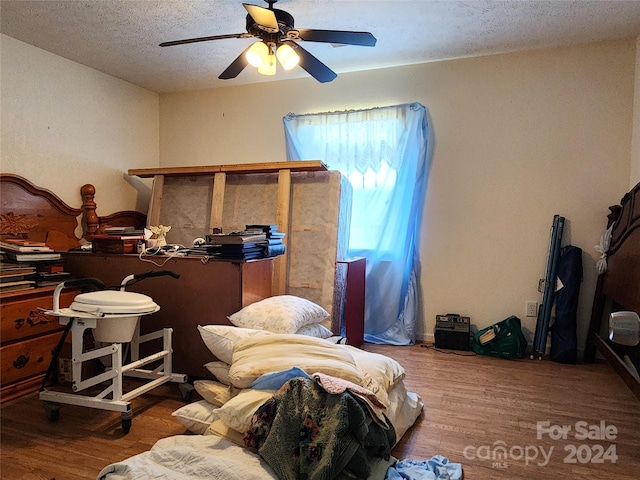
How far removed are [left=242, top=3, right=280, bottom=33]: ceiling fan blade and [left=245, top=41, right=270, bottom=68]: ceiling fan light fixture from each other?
0.63 ft

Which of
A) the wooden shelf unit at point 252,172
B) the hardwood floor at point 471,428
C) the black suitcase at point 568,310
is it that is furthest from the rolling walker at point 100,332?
the black suitcase at point 568,310

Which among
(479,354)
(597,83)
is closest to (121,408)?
(479,354)

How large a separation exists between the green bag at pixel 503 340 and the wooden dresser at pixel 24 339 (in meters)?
3.08

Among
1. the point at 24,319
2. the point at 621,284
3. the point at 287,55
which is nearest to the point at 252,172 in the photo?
the point at 287,55

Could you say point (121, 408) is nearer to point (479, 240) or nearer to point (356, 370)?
point (356, 370)

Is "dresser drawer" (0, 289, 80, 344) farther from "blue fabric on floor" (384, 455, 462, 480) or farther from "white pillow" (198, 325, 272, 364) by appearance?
"blue fabric on floor" (384, 455, 462, 480)

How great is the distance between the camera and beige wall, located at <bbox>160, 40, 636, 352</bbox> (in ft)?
10.7

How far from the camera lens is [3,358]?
8.00 ft

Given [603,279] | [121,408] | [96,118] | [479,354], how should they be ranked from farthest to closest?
[96,118]
[479,354]
[603,279]
[121,408]

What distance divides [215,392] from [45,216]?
2272 mm

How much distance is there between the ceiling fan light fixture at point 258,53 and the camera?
245 cm

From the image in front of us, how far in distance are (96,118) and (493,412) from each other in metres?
3.95

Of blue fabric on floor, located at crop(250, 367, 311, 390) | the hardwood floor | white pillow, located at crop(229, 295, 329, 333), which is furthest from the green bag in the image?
blue fabric on floor, located at crop(250, 367, 311, 390)

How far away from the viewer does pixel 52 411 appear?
216 cm
